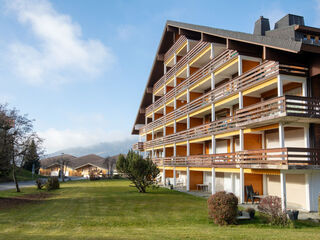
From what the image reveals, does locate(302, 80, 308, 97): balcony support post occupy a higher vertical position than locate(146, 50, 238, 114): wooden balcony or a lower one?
lower

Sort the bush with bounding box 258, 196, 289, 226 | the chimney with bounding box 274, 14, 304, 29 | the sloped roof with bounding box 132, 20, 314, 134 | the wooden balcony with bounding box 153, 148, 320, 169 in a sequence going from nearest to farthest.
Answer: the bush with bounding box 258, 196, 289, 226 → the wooden balcony with bounding box 153, 148, 320, 169 → the sloped roof with bounding box 132, 20, 314, 134 → the chimney with bounding box 274, 14, 304, 29

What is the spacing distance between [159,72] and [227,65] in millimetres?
19329

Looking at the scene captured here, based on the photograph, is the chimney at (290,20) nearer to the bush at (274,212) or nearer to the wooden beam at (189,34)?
the wooden beam at (189,34)

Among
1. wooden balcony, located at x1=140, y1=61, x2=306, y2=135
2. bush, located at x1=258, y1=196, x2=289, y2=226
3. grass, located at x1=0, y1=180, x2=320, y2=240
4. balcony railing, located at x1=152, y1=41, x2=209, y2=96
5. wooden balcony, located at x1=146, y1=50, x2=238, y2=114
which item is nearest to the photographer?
grass, located at x1=0, y1=180, x2=320, y2=240

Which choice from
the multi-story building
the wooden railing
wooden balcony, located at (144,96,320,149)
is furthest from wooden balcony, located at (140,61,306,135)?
the wooden railing

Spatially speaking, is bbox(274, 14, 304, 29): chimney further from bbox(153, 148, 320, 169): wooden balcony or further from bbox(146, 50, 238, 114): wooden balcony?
bbox(153, 148, 320, 169): wooden balcony

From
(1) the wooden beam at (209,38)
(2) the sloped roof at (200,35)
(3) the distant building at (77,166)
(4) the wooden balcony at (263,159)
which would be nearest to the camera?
(4) the wooden balcony at (263,159)

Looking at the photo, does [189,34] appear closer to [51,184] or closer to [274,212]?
[274,212]

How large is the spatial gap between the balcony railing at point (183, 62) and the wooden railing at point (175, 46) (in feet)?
6.40

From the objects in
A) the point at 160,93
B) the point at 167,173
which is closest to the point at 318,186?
the point at 167,173

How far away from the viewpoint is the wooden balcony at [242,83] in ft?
50.9

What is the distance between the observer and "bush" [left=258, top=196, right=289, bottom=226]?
11820mm

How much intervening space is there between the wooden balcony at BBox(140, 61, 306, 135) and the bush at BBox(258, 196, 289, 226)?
701 centimetres

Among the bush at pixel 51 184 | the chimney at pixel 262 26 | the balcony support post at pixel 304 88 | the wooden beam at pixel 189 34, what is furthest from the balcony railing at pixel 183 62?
the bush at pixel 51 184
